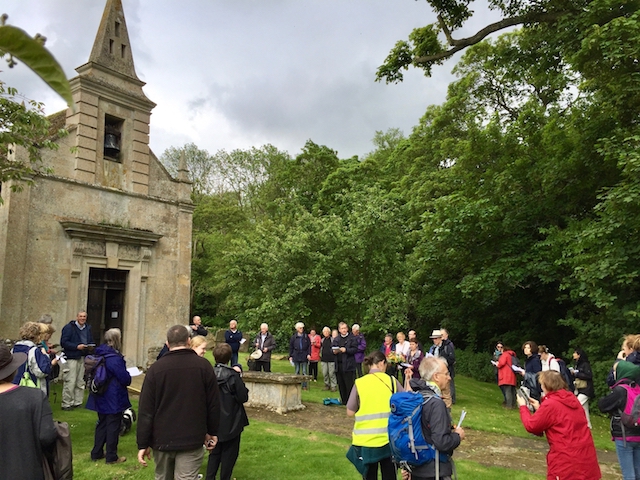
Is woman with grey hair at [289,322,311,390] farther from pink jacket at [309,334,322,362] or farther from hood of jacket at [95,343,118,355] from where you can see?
hood of jacket at [95,343,118,355]

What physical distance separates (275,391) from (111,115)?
10244mm

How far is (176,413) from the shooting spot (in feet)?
14.5

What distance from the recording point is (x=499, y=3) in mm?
14508

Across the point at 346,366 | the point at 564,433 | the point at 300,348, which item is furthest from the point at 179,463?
the point at 300,348

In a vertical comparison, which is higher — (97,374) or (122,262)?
(122,262)

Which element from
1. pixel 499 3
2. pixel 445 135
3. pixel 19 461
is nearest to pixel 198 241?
pixel 445 135

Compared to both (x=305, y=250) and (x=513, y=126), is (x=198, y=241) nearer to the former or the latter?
(x=305, y=250)

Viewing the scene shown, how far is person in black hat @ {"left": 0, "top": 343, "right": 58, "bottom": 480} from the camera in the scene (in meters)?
3.29

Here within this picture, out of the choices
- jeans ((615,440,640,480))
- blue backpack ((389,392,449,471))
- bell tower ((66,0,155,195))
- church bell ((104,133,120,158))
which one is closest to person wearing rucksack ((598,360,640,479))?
jeans ((615,440,640,480))

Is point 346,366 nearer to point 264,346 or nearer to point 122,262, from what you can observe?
point 264,346

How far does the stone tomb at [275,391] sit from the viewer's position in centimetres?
1137

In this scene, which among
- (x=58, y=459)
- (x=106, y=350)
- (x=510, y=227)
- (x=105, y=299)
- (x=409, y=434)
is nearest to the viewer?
(x=58, y=459)

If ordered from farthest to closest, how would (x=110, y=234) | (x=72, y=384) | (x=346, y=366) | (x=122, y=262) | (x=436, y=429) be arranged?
1. (x=122, y=262)
2. (x=110, y=234)
3. (x=346, y=366)
4. (x=72, y=384)
5. (x=436, y=429)

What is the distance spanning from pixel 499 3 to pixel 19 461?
15.8 m
